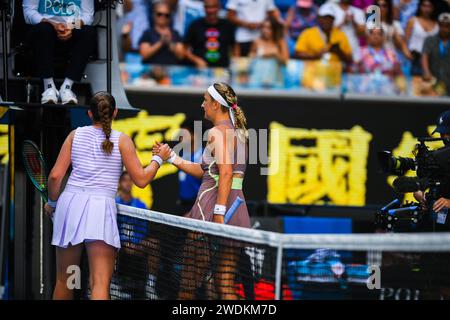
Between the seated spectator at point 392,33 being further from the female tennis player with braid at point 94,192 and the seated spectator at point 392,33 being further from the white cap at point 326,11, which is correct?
the female tennis player with braid at point 94,192

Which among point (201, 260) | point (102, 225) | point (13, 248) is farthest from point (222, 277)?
point (13, 248)

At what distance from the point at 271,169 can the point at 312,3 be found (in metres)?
2.60

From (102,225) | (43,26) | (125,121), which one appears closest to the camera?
(102,225)

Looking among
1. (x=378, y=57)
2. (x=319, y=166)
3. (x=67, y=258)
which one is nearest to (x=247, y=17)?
(x=378, y=57)

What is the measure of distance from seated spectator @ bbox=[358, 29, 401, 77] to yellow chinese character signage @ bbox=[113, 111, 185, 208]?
287cm

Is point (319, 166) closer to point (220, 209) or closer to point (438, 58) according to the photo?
point (438, 58)

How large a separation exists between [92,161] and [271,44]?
764 cm

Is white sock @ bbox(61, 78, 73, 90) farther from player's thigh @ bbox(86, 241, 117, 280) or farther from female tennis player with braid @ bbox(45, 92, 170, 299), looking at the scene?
player's thigh @ bbox(86, 241, 117, 280)

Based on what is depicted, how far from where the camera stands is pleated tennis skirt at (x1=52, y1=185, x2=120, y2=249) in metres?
6.79

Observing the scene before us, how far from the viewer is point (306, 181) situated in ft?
46.4

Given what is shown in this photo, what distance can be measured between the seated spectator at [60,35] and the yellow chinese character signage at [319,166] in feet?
19.5

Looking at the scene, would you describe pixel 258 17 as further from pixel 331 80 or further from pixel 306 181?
pixel 306 181

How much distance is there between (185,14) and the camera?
549 inches

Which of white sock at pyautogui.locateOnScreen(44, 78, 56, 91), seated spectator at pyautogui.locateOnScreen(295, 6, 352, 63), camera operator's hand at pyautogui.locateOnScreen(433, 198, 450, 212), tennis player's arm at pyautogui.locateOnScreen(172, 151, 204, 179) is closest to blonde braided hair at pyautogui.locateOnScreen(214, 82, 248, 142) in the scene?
tennis player's arm at pyautogui.locateOnScreen(172, 151, 204, 179)
